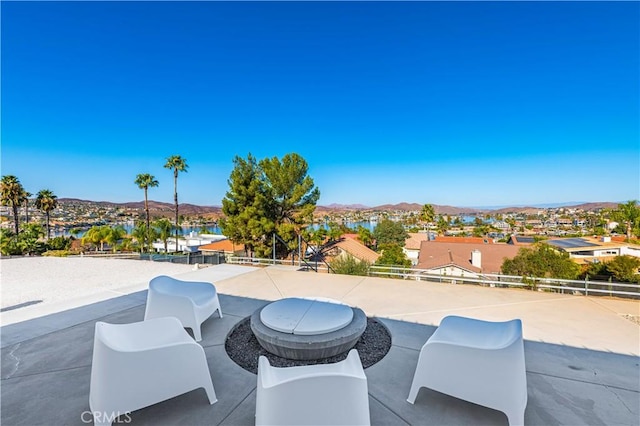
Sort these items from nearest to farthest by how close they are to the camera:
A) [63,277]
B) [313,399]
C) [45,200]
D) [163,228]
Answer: [313,399], [63,277], [45,200], [163,228]

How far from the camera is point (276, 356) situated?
9.78 ft

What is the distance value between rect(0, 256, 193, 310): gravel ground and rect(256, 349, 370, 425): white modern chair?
583cm

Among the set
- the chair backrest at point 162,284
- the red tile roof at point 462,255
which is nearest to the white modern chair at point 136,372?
the chair backrest at point 162,284

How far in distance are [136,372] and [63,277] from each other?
8.55 meters

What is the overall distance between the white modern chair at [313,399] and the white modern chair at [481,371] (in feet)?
2.57

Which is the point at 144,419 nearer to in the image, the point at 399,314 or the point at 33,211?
the point at 399,314

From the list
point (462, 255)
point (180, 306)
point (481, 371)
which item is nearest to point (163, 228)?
point (180, 306)

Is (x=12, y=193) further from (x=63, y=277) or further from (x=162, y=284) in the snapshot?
(x=162, y=284)

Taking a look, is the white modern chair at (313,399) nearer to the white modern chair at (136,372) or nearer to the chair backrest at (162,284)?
the white modern chair at (136,372)

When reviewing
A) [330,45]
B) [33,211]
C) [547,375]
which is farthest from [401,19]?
[33,211]

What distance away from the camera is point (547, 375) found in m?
2.52

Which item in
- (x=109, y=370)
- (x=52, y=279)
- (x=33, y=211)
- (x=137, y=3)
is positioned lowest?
(x=52, y=279)

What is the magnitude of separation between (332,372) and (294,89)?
14.9m

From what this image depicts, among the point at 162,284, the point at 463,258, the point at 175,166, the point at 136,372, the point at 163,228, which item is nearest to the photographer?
the point at 136,372
